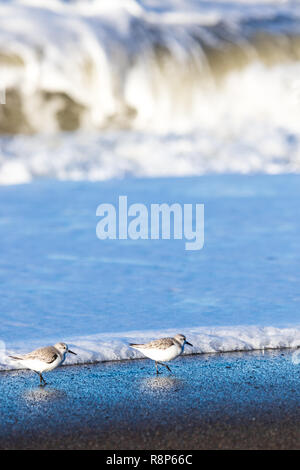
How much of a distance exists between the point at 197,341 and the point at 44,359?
951 mm

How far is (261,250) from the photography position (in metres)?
6.61

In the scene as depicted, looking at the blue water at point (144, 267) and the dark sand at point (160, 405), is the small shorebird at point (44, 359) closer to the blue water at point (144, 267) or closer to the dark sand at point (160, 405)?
the dark sand at point (160, 405)

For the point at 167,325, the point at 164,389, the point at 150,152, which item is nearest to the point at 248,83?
the point at 150,152

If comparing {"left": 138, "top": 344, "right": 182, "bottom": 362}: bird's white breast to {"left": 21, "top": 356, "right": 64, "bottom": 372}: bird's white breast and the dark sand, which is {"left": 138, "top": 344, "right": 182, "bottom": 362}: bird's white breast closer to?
the dark sand

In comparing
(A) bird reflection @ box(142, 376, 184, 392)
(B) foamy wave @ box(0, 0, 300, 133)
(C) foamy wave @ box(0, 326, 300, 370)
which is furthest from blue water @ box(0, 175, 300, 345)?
(B) foamy wave @ box(0, 0, 300, 133)

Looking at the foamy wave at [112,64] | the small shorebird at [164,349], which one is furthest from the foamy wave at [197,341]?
the foamy wave at [112,64]

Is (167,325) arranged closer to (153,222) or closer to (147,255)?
(147,255)

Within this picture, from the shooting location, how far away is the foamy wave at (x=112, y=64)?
1419 cm

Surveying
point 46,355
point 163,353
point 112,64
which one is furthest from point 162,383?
point 112,64

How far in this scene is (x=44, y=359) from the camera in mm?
3654

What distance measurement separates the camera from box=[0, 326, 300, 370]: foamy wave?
4105 mm

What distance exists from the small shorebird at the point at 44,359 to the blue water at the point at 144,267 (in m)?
0.72

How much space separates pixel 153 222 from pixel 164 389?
4291 mm

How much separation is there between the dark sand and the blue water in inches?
25.7
